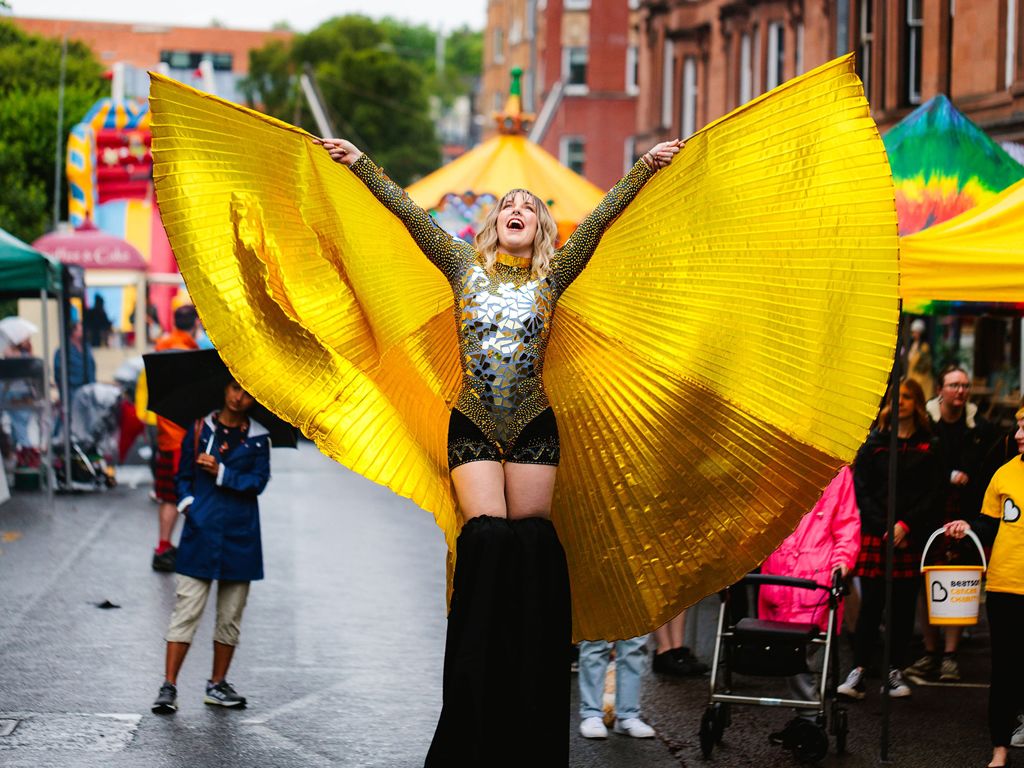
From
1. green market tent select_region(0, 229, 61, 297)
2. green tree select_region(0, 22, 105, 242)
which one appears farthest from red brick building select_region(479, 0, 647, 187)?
green market tent select_region(0, 229, 61, 297)

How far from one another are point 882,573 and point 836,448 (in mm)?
4003

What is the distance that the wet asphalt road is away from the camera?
792 centimetres

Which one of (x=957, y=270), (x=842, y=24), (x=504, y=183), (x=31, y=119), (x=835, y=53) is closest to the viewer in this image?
(x=957, y=270)

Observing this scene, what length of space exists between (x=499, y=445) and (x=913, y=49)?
1905 cm

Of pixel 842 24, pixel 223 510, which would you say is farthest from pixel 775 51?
pixel 223 510

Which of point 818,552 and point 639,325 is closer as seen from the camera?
point 639,325

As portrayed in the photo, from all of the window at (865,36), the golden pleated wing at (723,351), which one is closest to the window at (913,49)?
the window at (865,36)

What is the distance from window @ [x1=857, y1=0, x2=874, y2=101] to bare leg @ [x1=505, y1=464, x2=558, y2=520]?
20095mm

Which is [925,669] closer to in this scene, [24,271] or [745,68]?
[24,271]

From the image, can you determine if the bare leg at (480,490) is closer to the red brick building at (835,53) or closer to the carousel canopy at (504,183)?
the carousel canopy at (504,183)

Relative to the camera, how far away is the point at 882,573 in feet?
32.7

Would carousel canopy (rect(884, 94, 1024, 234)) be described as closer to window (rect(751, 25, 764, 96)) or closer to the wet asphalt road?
the wet asphalt road

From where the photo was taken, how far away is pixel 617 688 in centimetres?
846

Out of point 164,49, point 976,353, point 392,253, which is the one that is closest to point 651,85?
point 976,353
